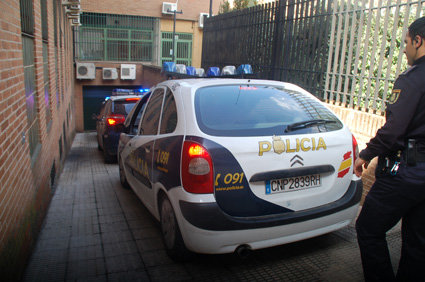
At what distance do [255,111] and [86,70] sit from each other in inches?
796

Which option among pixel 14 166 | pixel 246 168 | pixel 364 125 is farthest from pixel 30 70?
pixel 364 125

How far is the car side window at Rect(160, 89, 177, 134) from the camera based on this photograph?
11.8 feet

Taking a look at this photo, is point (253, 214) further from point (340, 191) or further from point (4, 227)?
point (4, 227)

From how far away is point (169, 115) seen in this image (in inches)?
148

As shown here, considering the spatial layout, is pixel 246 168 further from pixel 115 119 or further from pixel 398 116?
pixel 115 119

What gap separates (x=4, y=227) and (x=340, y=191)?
109 inches

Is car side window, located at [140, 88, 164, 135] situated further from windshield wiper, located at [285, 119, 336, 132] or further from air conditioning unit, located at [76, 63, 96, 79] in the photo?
air conditioning unit, located at [76, 63, 96, 79]

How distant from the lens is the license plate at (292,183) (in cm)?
316

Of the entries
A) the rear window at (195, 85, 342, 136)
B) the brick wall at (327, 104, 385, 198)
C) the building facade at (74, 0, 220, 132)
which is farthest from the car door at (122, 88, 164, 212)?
the building facade at (74, 0, 220, 132)

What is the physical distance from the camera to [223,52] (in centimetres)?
1251

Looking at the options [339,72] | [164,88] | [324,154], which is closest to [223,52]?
[339,72]

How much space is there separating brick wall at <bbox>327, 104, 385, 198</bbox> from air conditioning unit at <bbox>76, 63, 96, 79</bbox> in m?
18.3

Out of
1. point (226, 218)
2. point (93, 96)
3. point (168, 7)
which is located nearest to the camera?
point (226, 218)

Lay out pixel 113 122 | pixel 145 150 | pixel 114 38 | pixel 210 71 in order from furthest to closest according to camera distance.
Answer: pixel 114 38
pixel 210 71
pixel 113 122
pixel 145 150
